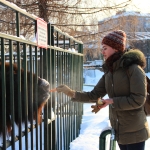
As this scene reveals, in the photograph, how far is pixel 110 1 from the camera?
852 centimetres

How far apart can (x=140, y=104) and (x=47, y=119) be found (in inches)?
49.4

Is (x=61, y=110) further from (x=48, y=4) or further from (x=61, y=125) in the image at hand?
(x=48, y=4)

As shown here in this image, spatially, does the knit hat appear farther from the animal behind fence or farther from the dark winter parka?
the animal behind fence

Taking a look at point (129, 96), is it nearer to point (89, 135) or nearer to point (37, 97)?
point (37, 97)

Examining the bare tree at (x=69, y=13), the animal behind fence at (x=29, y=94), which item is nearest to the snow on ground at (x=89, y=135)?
the animal behind fence at (x=29, y=94)

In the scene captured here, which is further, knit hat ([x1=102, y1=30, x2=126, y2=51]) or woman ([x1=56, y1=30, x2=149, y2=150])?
knit hat ([x1=102, y1=30, x2=126, y2=51])

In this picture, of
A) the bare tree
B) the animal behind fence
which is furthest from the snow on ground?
the bare tree

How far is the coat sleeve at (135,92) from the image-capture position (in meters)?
2.20

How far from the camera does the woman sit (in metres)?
2.22

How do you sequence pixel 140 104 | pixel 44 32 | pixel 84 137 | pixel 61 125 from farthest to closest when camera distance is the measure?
pixel 84 137
pixel 61 125
pixel 44 32
pixel 140 104

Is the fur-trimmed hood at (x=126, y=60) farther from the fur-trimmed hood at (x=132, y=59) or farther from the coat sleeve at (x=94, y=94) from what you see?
the coat sleeve at (x=94, y=94)

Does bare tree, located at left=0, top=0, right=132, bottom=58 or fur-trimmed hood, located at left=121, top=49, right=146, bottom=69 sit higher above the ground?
bare tree, located at left=0, top=0, right=132, bottom=58

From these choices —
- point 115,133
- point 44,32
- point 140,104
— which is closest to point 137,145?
point 115,133

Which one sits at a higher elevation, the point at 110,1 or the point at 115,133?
the point at 110,1
